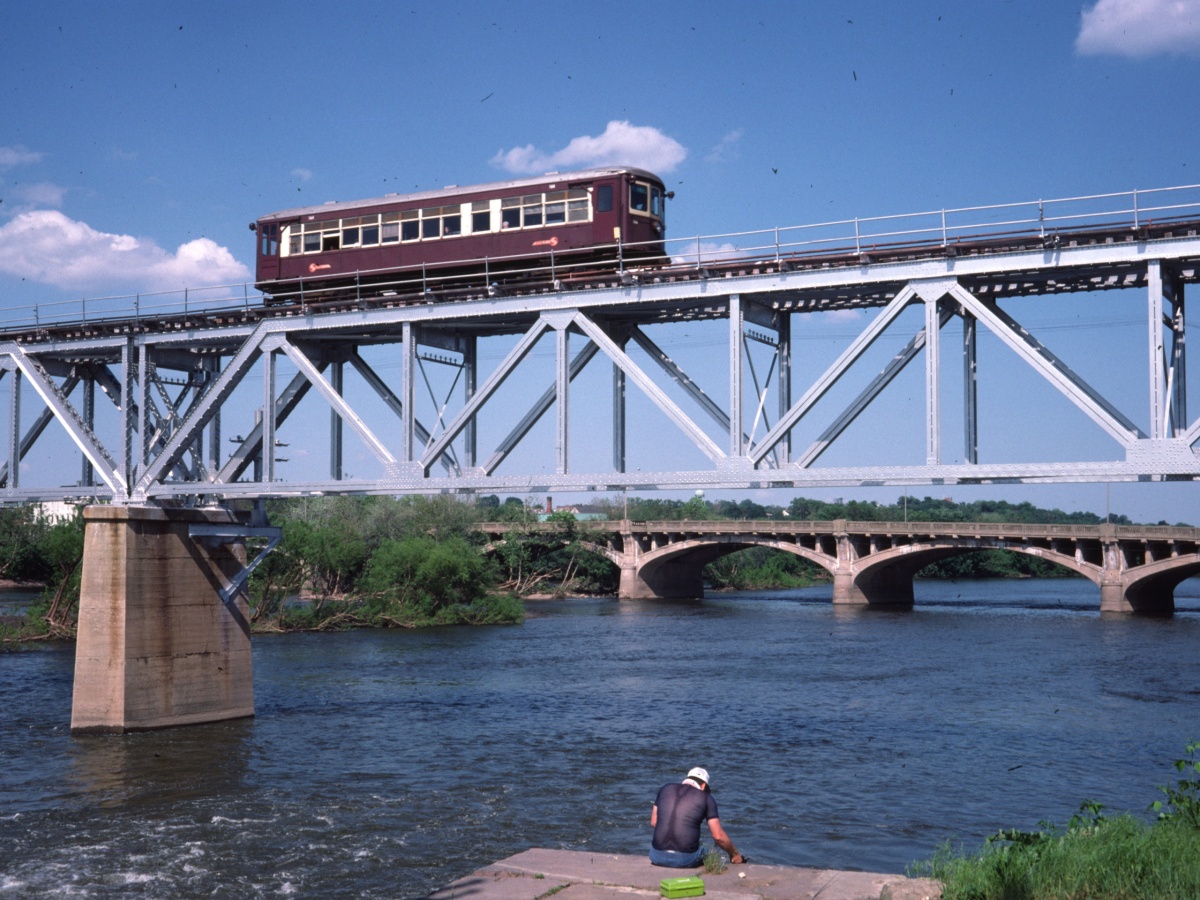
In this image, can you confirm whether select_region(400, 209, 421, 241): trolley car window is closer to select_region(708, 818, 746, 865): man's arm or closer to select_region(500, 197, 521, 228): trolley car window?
select_region(500, 197, 521, 228): trolley car window

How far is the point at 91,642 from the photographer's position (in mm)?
28000

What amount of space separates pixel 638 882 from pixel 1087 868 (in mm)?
4783

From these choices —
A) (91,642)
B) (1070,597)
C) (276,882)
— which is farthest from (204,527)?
(1070,597)

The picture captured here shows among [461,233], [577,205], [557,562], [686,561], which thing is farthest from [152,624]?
[686,561]

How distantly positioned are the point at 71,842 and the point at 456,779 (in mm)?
7701

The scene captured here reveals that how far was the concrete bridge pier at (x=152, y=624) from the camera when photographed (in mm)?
27938

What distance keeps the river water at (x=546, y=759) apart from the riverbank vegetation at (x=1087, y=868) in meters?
5.31

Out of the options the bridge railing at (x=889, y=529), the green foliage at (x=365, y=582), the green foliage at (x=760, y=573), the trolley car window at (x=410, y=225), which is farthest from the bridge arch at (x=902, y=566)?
the trolley car window at (x=410, y=225)

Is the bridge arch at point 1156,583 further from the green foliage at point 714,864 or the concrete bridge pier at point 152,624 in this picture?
the green foliage at point 714,864

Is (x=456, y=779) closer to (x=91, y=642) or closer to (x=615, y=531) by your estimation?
(x=91, y=642)

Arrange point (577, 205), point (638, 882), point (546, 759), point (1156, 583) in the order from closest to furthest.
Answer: point (638, 882), point (546, 759), point (577, 205), point (1156, 583)

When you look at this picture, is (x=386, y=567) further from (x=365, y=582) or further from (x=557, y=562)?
(x=557, y=562)

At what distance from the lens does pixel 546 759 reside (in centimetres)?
2766

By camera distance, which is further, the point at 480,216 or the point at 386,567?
the point at 386,567
